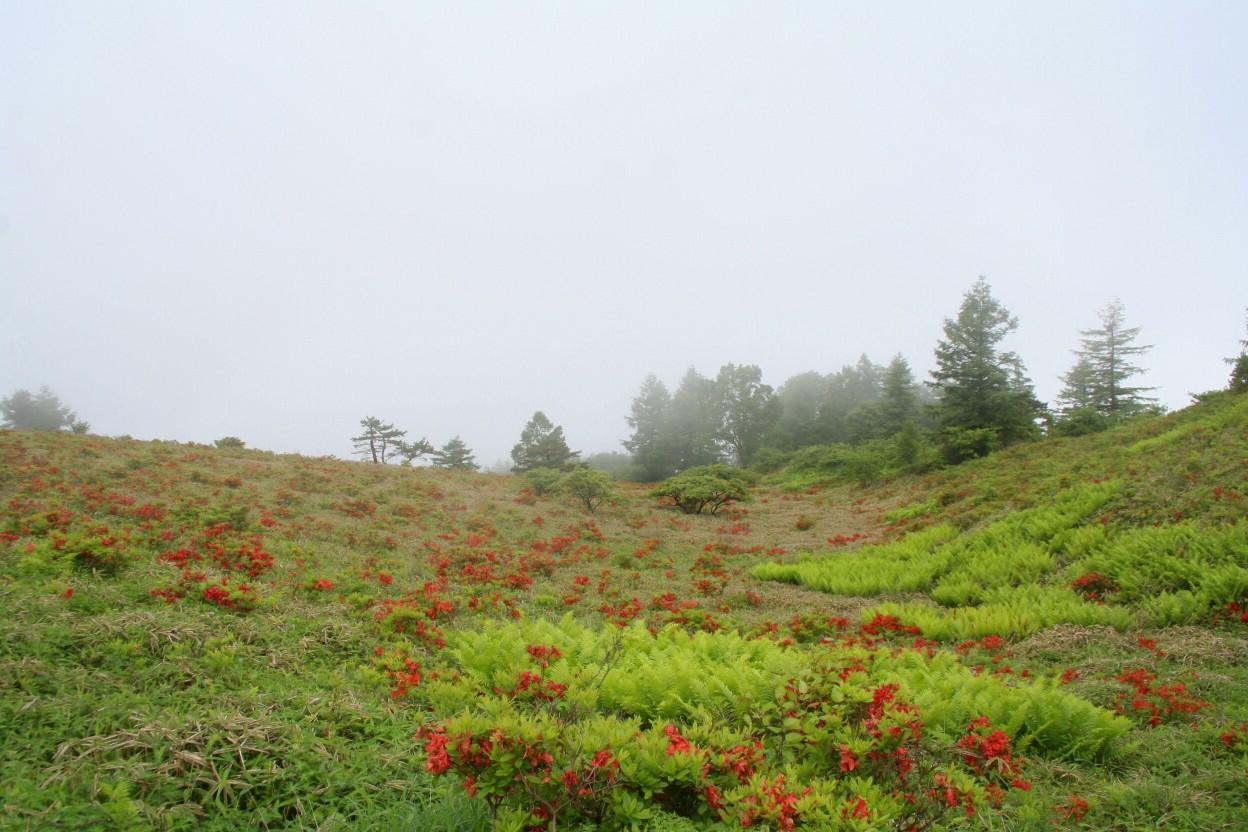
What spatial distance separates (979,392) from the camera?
23.0 meters

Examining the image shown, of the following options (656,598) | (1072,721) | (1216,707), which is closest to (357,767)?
(1072,721)

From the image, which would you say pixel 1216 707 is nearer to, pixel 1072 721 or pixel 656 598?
pixel 1072 721

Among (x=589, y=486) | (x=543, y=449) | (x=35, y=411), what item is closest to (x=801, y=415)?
(x=543, y=449)

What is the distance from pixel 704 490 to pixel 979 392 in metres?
12.8

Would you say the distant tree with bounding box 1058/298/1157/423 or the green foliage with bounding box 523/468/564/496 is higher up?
the distant tree with bounding box 1058/298/1157/423

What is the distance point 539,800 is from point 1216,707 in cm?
584

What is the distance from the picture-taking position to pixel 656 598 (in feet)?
31.4

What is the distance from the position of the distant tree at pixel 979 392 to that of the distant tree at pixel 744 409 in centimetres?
2231

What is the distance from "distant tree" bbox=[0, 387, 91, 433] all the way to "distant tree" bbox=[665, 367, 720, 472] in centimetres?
4603

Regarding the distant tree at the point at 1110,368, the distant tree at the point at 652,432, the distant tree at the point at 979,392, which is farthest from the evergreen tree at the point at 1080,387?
the distant tree at the point at 652,432

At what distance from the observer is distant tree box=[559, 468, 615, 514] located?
19156 millimetres

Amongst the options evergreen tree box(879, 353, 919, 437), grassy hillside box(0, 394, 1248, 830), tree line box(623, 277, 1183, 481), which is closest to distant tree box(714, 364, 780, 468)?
tree line box(623, 277, 1183, 481)

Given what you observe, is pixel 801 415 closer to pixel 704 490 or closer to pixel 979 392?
pixel 979 392

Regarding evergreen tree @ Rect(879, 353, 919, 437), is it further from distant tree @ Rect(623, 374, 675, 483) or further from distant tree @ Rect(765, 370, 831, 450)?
distant tree @ Rect(623, 374, 675, 483)
